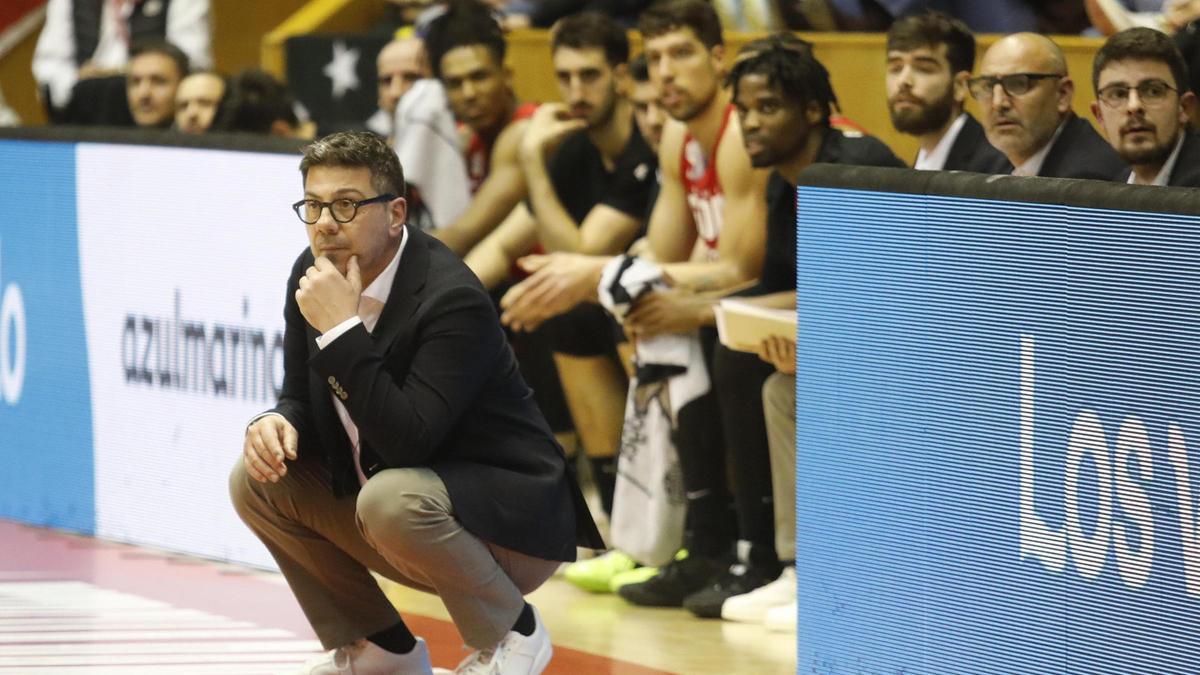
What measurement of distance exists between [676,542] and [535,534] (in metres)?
1.69

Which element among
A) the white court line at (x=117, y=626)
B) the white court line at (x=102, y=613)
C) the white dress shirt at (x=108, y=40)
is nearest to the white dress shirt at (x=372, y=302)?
the white court line at (x=117, y=626)

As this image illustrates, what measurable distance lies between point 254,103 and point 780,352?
324cm

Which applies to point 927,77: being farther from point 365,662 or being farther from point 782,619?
point 365,662

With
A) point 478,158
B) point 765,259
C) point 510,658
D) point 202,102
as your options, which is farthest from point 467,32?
point 510,658

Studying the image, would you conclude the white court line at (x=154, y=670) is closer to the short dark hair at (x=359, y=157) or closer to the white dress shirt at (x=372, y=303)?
the white dress shirt at (x=372, y=303)

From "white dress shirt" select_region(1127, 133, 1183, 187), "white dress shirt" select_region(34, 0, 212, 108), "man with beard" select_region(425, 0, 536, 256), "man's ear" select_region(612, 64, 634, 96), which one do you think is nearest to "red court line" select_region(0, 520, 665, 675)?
"man with beard" select_region(425, 0, 536, 256)

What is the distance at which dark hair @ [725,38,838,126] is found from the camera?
5797mm

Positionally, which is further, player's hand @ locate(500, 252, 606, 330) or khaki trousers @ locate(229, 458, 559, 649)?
player's hand @ locate(500, 252, 606, 330)

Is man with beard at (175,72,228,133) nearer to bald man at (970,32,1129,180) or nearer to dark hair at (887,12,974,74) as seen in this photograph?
dark hair at (887,12,974,74)

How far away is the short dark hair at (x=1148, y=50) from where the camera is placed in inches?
193

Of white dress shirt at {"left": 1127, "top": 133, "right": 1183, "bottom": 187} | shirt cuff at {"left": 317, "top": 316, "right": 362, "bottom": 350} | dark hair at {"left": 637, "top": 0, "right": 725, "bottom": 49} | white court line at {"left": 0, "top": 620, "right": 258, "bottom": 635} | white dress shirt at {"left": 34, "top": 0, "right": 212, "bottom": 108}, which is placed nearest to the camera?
shirt cuff at {"left": 317, "top": 316, "right": 362, "bottom": 350}

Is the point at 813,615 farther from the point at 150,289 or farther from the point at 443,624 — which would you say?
the point at 150,289

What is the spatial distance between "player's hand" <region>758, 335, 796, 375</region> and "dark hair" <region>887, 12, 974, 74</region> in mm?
999

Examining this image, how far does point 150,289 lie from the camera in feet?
21.9
